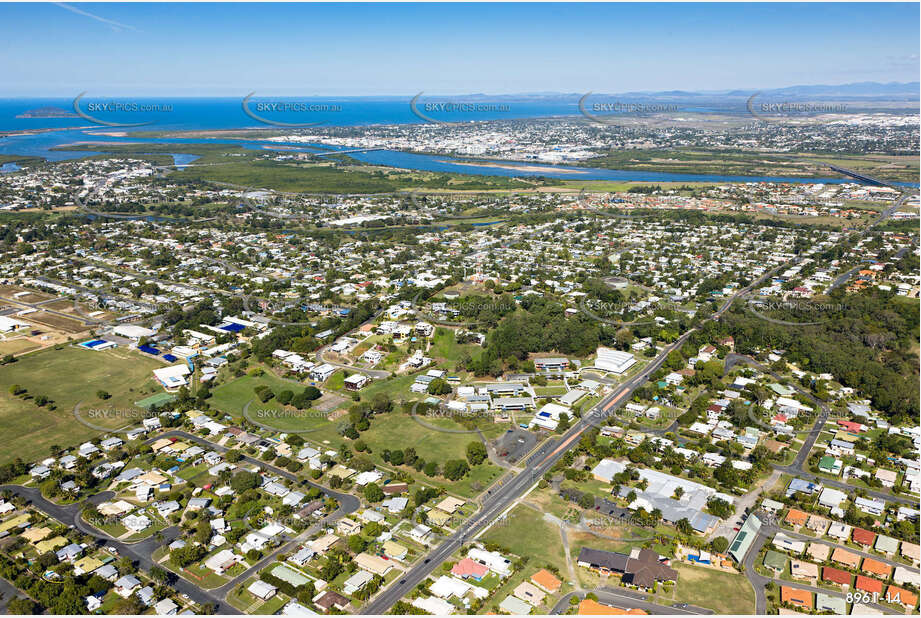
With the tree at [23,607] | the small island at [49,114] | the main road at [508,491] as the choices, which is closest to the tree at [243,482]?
the tree at [23,607]

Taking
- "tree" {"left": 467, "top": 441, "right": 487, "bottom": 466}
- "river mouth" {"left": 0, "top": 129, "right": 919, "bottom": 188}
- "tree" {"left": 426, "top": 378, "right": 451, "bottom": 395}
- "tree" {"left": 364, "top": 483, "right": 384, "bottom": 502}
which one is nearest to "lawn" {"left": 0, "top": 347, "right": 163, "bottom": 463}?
"tree" {"left": 364, "top": 483, "right": 384, "bottom": 502}

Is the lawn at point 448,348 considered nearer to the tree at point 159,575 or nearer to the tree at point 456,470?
the tree at point 456,470

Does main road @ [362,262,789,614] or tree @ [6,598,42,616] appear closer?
tree @ [6,598,42,616]

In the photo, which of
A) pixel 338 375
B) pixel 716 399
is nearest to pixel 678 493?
pixel 716 399

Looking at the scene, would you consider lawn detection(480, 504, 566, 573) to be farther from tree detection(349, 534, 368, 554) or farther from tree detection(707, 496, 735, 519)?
tree detection(707, 496, 735, 519)

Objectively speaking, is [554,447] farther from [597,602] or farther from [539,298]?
[539,298]

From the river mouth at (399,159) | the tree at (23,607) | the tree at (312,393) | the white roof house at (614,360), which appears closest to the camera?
the tree at (23,607)

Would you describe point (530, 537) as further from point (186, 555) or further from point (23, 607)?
point (23, 607)
